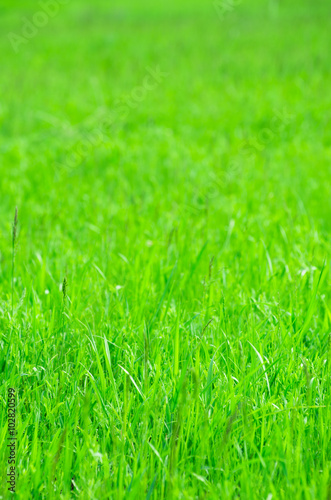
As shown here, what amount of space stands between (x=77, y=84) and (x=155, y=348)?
23.4ft

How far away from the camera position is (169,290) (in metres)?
2.41

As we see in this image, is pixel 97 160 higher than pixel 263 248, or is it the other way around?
pixel 97 160

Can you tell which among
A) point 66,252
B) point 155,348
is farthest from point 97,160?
point 155,348

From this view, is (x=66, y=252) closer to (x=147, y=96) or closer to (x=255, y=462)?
(x=255, y=462)

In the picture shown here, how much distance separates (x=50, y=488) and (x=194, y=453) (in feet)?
1.35

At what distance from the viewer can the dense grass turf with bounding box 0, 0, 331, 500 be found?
56.2 inches

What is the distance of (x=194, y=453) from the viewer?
150 cm

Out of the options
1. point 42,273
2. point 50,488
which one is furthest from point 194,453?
point 42,273

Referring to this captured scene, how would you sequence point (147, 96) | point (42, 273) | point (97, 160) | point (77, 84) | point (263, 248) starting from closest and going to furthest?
point (42, 273), point (263, 248), point (97, 160), point (147, 96), point (77, 84)

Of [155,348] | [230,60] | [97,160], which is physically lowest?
[155,348]

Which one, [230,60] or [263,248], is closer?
[263,248]

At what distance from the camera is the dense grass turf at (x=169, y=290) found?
1.43 metres

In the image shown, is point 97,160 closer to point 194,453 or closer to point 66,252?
point 66,252

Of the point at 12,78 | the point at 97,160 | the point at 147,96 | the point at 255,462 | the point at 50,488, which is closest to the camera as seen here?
the point at 50,488
